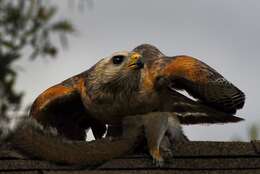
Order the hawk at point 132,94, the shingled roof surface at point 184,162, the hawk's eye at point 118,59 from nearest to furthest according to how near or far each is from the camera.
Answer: the shingled roof surface at point 184,162
the hawk at point 132,94
the hawk's eye at point 118,59

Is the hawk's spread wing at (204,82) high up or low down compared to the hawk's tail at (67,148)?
up

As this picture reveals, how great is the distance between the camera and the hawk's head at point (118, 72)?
4.49 metres

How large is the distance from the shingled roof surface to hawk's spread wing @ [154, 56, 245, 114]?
83 cm

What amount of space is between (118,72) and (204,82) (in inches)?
20.9

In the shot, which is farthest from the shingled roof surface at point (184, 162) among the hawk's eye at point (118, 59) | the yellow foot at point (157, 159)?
the hawk's eye at point (118, 59)

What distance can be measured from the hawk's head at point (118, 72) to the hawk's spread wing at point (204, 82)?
0.54 feet

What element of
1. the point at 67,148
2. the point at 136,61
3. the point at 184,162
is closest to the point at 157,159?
the point at 184,162

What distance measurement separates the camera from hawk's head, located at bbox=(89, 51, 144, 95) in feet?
14.7

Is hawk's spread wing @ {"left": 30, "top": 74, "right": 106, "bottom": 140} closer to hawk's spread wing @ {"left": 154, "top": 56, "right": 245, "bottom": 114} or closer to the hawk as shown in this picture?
the hawk

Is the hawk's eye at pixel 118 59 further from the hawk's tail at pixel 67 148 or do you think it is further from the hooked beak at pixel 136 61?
the hawk's tail at pixel 67 148

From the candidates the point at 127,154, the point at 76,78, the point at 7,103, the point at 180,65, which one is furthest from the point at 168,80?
the point at 7,103

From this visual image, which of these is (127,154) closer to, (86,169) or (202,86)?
(86,169)

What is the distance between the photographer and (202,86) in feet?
14.9

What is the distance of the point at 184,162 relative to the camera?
3.55 m
